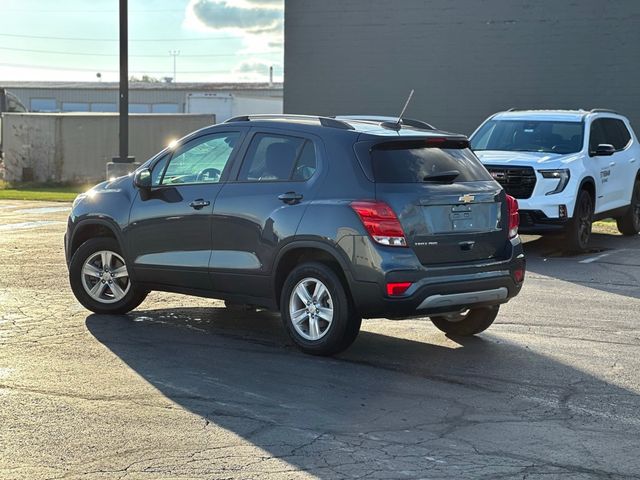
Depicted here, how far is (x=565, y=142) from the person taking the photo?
15.9 metres

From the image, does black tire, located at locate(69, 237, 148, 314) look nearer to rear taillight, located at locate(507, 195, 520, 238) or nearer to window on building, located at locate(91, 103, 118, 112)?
rear taillight, located at locate(507, 195, 520, 238)

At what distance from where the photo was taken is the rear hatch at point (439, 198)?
7859 mm

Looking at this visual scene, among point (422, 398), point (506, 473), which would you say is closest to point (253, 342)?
point (422, 398)

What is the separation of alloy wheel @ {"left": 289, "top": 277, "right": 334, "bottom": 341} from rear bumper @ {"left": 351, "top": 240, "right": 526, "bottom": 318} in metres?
0.32

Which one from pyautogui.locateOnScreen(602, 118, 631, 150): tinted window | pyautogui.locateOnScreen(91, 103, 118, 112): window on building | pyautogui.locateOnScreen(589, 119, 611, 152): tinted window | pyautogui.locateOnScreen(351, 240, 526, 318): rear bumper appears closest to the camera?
pyautogui.locateOnScreen(351, 240, 526, 318): rear bumper

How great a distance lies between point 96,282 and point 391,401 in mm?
3969

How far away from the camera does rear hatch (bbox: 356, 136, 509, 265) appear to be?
786 cm

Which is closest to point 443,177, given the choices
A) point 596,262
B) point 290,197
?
point 290,197

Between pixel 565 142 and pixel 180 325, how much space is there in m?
8.37

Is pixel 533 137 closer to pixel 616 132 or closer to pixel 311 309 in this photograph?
pixel 616 132

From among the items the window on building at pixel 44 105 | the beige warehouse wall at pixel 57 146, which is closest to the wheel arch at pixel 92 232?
the beige warehouse wall at pixel 57 146

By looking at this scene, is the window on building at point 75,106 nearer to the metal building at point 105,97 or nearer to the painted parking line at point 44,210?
the metal building at point 105,97

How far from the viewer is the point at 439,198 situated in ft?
26.2

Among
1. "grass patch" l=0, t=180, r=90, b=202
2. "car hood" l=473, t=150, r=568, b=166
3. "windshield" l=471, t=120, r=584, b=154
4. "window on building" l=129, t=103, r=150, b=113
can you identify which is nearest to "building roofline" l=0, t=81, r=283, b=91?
"window on building" l=129, t=103, r=150, b=113
